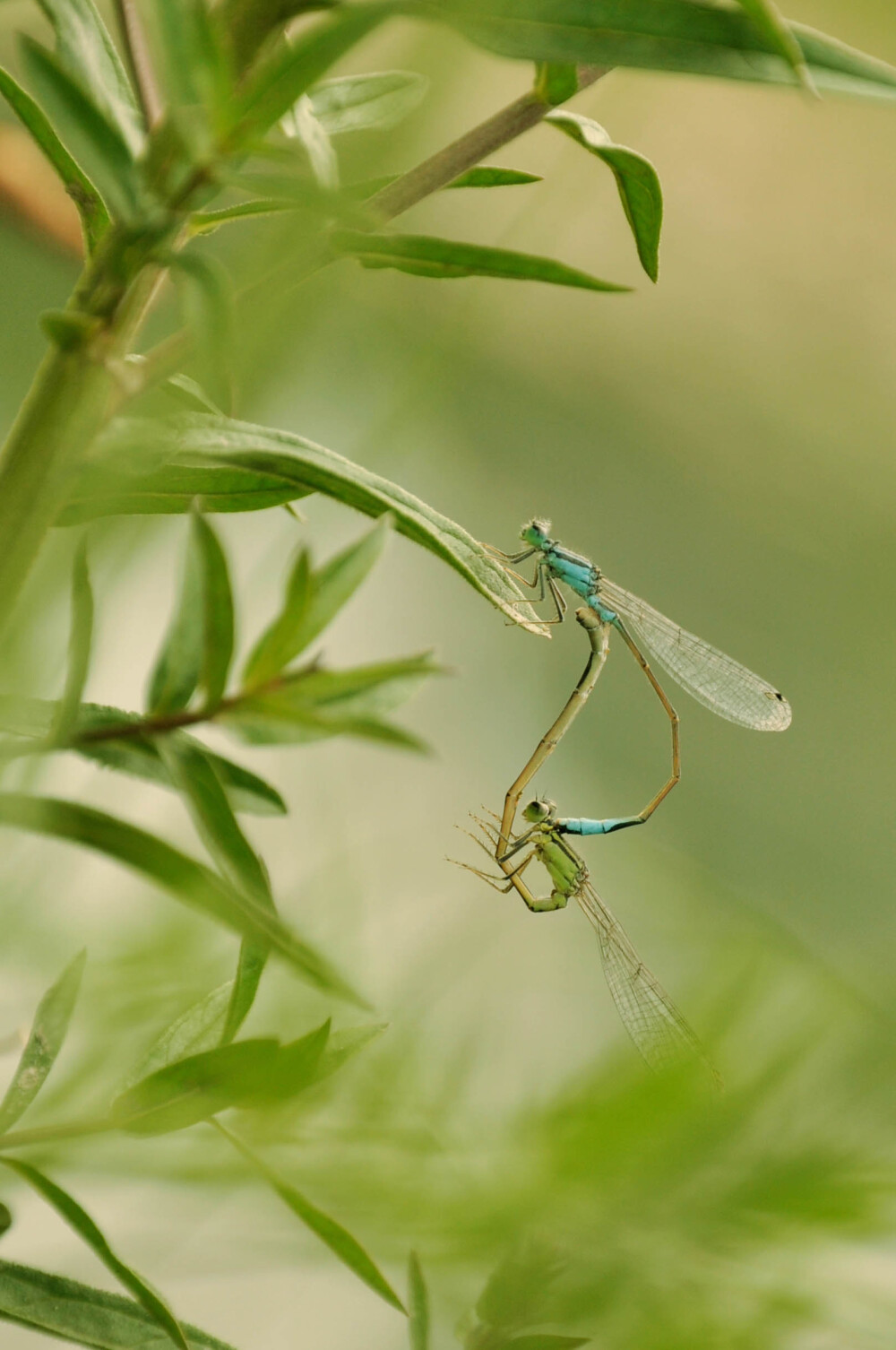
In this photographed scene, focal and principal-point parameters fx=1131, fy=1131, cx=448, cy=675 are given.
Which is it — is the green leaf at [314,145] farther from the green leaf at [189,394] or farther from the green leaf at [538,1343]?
the green leaf at [538,1343]

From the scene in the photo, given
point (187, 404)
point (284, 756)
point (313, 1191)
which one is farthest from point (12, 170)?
point (313, 1191)

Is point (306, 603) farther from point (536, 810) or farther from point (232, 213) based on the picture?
point (536, 810)

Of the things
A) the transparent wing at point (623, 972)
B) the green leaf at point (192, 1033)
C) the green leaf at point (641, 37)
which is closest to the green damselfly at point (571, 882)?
the transparent wing at point (623, 972)

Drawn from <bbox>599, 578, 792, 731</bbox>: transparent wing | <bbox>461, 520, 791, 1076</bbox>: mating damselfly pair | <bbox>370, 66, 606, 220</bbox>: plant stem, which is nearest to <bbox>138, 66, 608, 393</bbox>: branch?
<bbox>370, 66, 606, 220</bbox>: plant stem

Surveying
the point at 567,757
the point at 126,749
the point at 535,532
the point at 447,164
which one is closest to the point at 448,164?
the point at 447,164

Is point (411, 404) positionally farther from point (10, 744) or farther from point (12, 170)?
point (12, 170)

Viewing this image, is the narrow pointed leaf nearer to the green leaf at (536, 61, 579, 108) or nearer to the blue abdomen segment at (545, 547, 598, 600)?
the green leaf at (536, 61, 579, 108)
